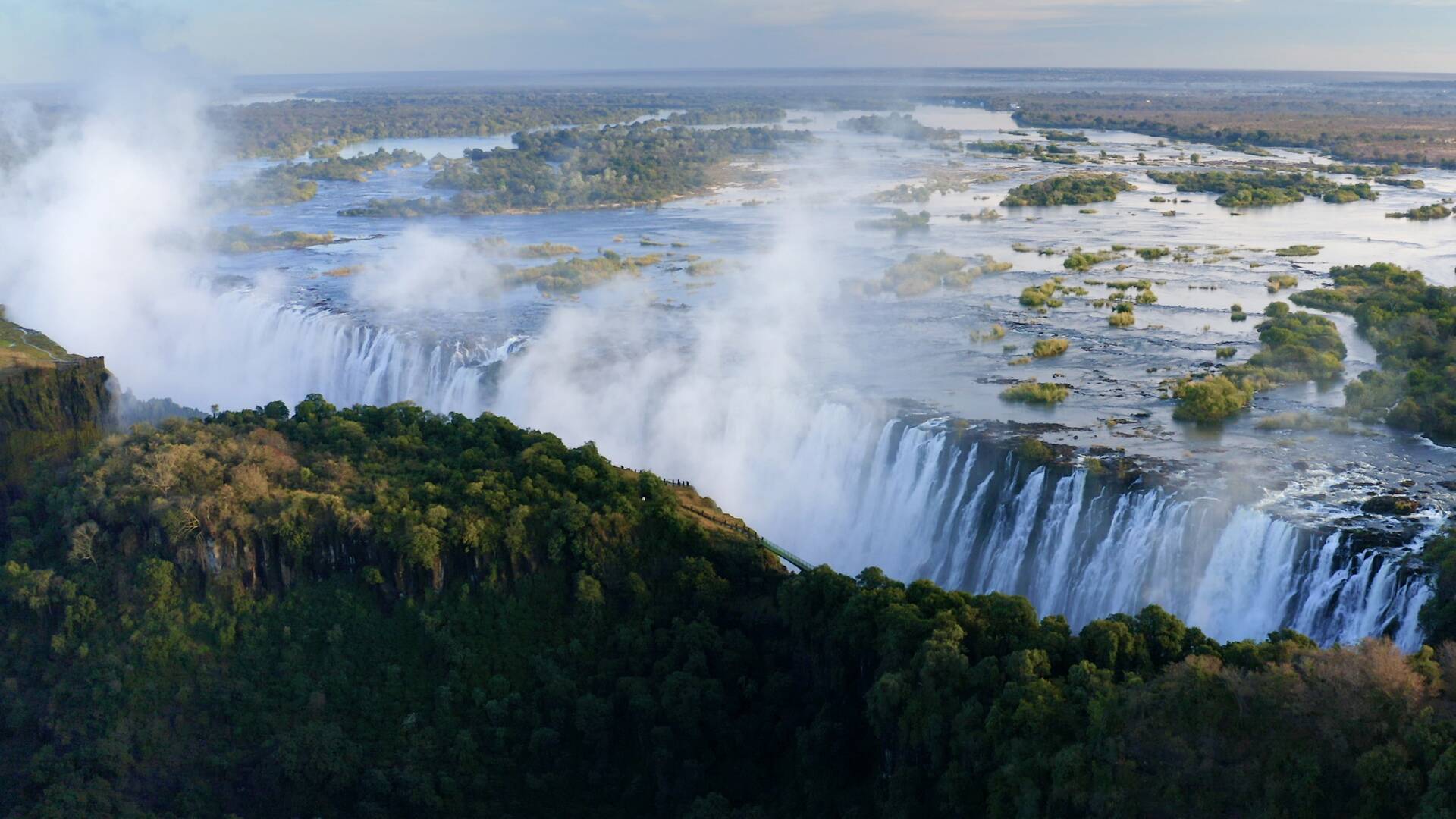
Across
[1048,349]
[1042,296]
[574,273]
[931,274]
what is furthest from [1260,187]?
[574,273]

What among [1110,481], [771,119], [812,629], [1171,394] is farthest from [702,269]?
[771,119]

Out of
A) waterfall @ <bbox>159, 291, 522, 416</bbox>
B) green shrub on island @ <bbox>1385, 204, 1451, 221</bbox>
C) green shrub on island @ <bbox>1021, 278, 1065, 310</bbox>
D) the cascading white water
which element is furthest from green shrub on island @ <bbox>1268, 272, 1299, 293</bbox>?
waterfall @ <bbox>159, 291, 522, 416</bbox>

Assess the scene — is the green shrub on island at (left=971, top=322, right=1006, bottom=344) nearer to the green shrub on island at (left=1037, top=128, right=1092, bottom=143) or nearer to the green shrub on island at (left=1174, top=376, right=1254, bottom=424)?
the green shrub on island at (left=1174, top=376, right=1254, bottom=424)

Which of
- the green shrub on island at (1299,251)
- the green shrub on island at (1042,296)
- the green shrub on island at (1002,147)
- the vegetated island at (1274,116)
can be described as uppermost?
the vegetated island at (1274,116)

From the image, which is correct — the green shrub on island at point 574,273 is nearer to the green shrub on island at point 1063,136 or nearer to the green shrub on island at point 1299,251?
the green shrub on island at point 1299,251

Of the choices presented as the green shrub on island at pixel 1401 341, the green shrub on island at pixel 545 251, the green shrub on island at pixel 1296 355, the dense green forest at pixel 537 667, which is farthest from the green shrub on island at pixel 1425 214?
the dense green forest at pixel 537 667

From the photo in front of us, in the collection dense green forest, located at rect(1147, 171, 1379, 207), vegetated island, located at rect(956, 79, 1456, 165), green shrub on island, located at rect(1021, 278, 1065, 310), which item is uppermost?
vegetated island, located at rect(956, 79, 1456, 165)
